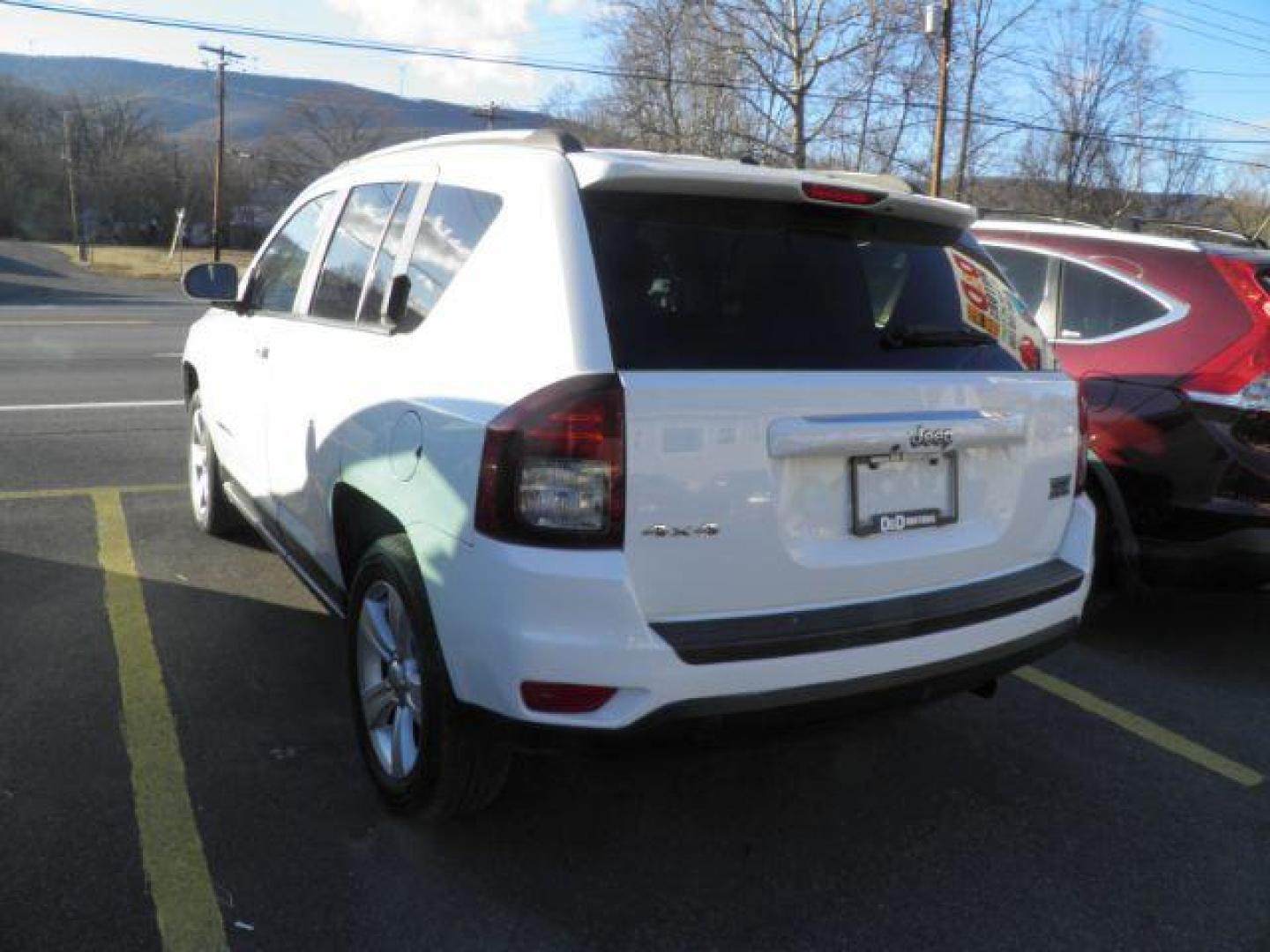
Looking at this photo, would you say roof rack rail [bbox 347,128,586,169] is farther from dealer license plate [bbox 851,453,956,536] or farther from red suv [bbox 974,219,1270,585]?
red suv [bbox 974,219,1270,585]

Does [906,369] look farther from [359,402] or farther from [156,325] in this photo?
[156,325]

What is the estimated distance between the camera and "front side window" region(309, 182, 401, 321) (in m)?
3.50

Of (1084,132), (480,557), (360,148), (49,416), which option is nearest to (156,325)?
(49,416)

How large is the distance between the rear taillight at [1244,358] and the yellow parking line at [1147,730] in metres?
1.27

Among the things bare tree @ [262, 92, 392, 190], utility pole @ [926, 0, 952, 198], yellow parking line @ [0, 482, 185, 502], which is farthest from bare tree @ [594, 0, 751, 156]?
bare tree @ [262, 92, 392, 190]

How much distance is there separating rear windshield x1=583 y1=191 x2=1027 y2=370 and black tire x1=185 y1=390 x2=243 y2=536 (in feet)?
10.8

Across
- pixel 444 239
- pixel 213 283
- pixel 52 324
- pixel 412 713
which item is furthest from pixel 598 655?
pixel 52 324

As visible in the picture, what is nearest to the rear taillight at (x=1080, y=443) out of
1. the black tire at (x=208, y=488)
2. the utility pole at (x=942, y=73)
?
the black tire at (x=208, y=488)

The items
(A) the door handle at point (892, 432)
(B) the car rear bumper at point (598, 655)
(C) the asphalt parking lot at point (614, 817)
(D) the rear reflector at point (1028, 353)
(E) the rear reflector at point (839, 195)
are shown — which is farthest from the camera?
(D) the rear reflector at point (1028, 353)

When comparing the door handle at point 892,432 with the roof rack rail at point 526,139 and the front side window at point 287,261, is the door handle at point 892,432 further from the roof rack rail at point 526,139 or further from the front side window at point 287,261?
the front side window at point 287,261

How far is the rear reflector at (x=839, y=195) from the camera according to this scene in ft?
9.04

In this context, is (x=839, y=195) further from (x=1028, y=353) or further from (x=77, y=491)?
(x=77, y=491)

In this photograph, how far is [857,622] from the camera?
8.43 ft

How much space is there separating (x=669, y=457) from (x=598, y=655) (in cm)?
45
